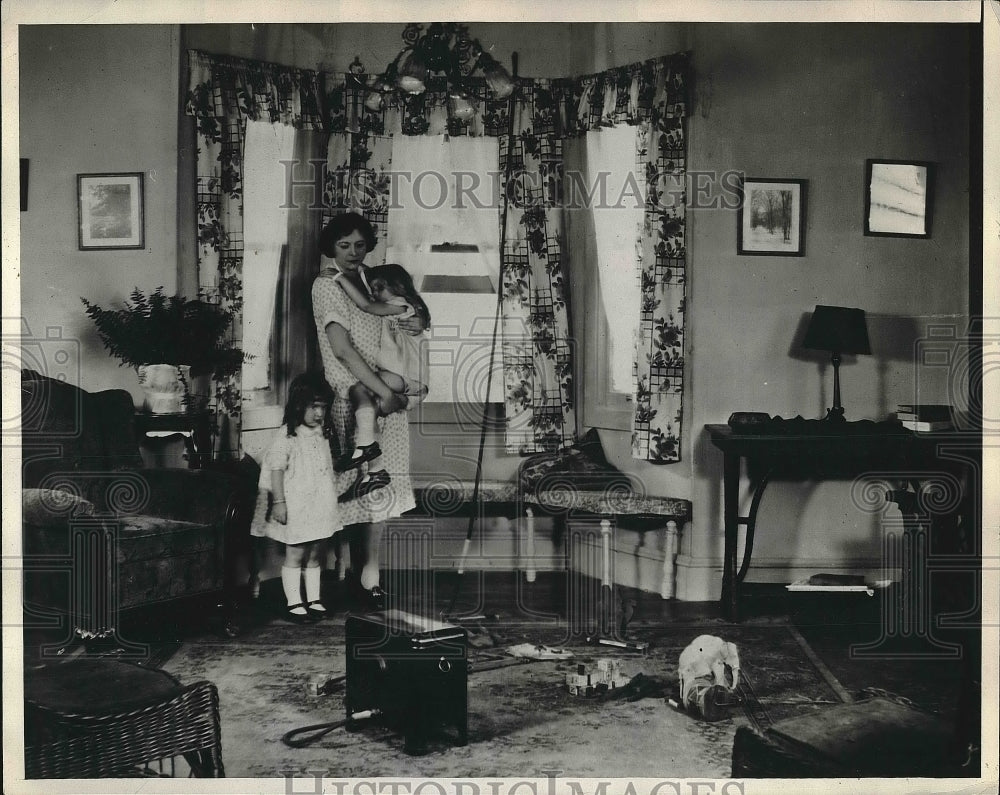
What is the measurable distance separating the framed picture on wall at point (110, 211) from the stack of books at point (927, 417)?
2.94 metres

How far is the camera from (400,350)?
3.27 m

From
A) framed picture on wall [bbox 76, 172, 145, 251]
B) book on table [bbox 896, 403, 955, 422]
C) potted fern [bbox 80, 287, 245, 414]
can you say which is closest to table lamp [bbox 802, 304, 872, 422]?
book on table [bbox 896, 403, 955, 422]

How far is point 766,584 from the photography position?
3.35m

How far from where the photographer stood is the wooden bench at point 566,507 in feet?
10.7

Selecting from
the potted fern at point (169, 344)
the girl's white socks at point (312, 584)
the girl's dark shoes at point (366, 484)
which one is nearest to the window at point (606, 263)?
the girl's dark shoes at point (366, 484)

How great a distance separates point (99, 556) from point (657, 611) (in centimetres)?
208

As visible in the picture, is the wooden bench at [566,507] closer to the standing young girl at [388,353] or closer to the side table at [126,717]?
the standing young girl at [388,353]

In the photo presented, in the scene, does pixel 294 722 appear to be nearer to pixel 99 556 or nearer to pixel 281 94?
pixel 99 556

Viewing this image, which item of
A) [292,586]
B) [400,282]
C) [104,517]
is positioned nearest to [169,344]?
[104,517]

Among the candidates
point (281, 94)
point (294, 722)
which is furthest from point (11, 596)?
point (281, 94)

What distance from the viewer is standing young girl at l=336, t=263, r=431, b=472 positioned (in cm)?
325

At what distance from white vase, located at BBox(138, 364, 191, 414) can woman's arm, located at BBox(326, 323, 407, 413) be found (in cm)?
56

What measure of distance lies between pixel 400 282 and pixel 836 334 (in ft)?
5.40

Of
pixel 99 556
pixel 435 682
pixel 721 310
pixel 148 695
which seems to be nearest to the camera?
pixel 148 695
